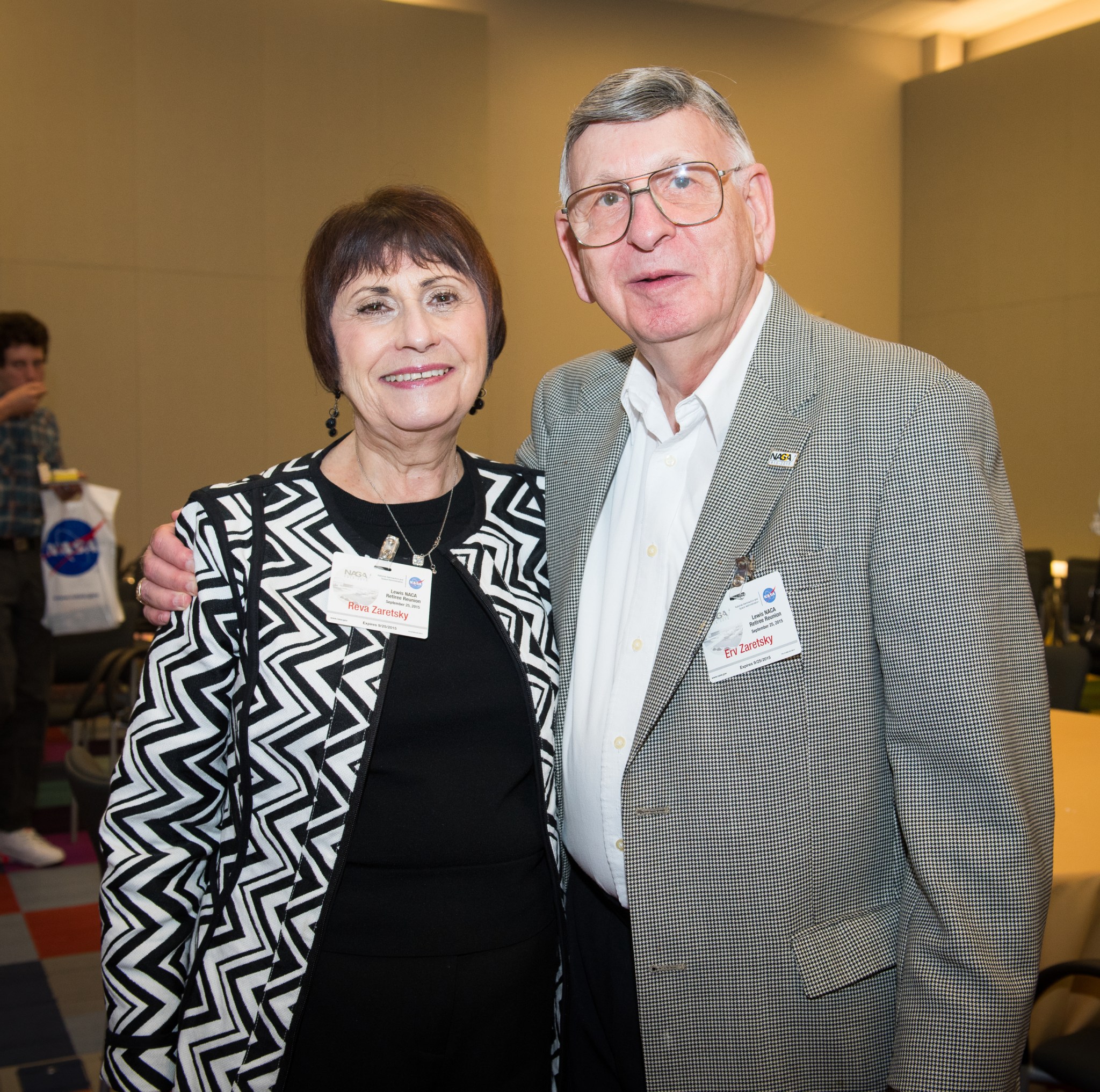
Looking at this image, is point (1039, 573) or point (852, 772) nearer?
point (852, 772)

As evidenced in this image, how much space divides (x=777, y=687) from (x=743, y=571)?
168mm

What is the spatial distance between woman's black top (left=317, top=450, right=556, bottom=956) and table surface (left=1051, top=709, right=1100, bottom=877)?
39.1 inches

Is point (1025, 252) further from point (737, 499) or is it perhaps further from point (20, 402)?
point (737, 499)

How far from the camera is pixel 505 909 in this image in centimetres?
165

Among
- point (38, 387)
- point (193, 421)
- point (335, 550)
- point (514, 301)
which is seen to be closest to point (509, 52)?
point (514, 301)

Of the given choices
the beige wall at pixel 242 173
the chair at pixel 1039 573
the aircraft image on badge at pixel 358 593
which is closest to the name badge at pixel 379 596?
the aircraft image on badge at pixel 358 593

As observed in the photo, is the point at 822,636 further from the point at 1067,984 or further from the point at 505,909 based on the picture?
the point at 1067,984

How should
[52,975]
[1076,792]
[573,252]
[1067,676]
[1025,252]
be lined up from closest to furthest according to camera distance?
[573,252] < [1076,792] < [52,975] < [1067,676] < [1025,252]

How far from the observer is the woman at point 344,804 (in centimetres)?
159

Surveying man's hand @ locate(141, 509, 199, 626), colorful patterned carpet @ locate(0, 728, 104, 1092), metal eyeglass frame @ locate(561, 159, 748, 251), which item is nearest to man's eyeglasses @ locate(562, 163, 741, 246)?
metal eyeglass frame @ locate(561, 159, 748, 251)

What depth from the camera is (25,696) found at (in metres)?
4.80

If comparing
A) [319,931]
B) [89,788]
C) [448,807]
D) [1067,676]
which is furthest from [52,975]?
[1067,676]

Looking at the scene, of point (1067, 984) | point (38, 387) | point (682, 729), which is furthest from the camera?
point (38, 387)

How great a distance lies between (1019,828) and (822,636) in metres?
0.34
